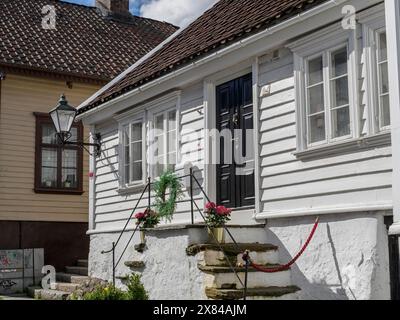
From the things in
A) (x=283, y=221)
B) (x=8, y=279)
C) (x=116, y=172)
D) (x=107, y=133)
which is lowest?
(x=8, y=279)

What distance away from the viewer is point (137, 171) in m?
13.5

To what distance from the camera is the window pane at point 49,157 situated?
18.3m

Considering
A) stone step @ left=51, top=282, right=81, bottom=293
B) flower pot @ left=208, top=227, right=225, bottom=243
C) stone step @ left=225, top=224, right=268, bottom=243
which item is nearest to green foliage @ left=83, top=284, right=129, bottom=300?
flower pot @ left=208, top=227, right=225, bottom=243

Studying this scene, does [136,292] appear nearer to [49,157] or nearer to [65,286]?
[65,286]

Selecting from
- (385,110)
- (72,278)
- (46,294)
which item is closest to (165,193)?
(46,294)

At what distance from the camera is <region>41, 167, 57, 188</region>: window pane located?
59.5 ft

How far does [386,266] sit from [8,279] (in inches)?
383

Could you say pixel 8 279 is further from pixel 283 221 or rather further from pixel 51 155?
pixel 283 221

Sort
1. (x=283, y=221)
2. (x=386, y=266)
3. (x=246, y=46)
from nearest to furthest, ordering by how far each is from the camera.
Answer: (x=386, y=266), (x=283, y=221), (x=246, y=46)

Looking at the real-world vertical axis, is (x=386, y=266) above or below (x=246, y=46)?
below

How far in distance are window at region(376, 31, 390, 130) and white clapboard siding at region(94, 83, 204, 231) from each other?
398 centimetres
